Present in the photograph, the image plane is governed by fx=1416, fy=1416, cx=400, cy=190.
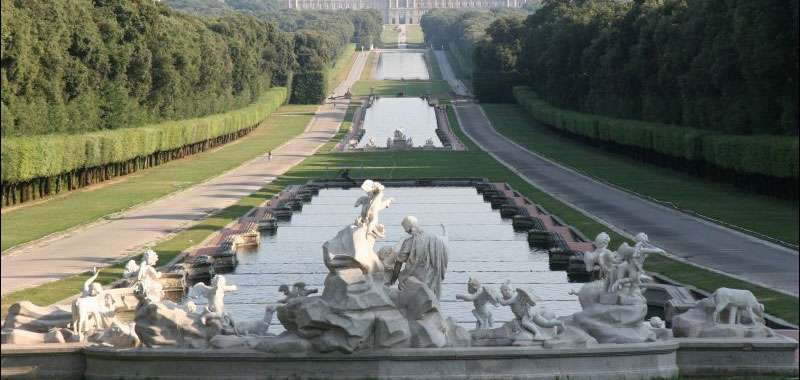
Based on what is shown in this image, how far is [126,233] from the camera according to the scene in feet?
163

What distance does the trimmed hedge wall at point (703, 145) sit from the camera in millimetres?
58469

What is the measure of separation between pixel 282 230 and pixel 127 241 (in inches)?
306

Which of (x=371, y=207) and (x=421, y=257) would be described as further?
(x=371, y=207)

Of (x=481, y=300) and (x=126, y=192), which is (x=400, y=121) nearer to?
(x=126, y=192)

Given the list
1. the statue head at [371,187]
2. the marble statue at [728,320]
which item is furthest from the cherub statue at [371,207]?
the marble statue at [728,320]

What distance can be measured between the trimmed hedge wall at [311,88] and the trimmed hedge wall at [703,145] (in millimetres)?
56750

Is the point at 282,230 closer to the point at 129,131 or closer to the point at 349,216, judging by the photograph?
the point at 349,216

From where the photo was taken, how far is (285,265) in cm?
4312

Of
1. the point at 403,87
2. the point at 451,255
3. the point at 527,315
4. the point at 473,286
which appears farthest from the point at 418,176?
the point at 403,87

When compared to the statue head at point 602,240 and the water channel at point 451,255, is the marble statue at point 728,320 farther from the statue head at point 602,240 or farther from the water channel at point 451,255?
the water channel at point 451,255

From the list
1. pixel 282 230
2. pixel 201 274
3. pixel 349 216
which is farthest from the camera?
pixel 349 216

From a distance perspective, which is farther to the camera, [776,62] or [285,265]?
[776,62]

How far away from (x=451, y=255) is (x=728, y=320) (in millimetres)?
20399

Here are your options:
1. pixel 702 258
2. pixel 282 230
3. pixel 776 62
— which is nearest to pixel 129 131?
pixel 282 230
